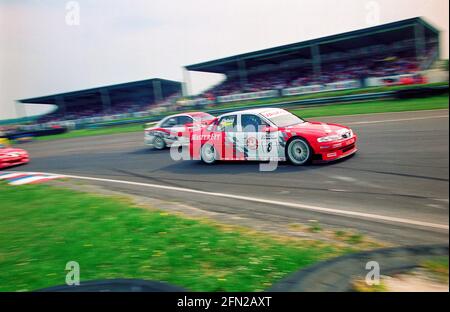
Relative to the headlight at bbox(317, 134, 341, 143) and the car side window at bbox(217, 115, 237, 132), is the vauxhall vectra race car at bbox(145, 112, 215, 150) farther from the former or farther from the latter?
the headlight at bbox(317, 134, 341, 143)

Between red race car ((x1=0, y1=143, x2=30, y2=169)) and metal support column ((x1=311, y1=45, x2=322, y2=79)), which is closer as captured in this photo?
red race car ((x1=0, y1=143, x2=30, y2=169))

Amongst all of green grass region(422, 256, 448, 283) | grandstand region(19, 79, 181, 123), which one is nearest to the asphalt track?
green grass region(422, 256, 448, 283)

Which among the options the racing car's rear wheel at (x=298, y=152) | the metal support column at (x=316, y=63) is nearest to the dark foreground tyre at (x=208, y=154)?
the racing car's rear wheel at (x=298, y=152)

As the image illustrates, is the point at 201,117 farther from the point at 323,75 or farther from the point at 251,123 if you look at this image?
the point at 323,75

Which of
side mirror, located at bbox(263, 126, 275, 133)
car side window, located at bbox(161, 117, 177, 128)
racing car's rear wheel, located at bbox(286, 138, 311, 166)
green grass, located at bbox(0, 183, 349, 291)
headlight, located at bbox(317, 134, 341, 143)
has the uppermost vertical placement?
car side window, located at bbox(161, 117, 177, 128)

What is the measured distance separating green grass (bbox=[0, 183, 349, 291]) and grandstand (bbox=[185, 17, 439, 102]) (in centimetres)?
1316

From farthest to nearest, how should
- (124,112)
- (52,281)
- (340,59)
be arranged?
(124,112) < (340,59) < (52,281)

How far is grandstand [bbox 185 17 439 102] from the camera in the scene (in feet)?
63.5

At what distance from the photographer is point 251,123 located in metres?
8.07

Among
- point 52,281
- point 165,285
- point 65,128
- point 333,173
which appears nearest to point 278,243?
point 165,285

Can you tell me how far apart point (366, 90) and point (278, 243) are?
15.9 m

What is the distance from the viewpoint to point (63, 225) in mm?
4930

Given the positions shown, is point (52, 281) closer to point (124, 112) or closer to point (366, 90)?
point (366, 90)

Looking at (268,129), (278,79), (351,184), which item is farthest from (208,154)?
(278,79)
